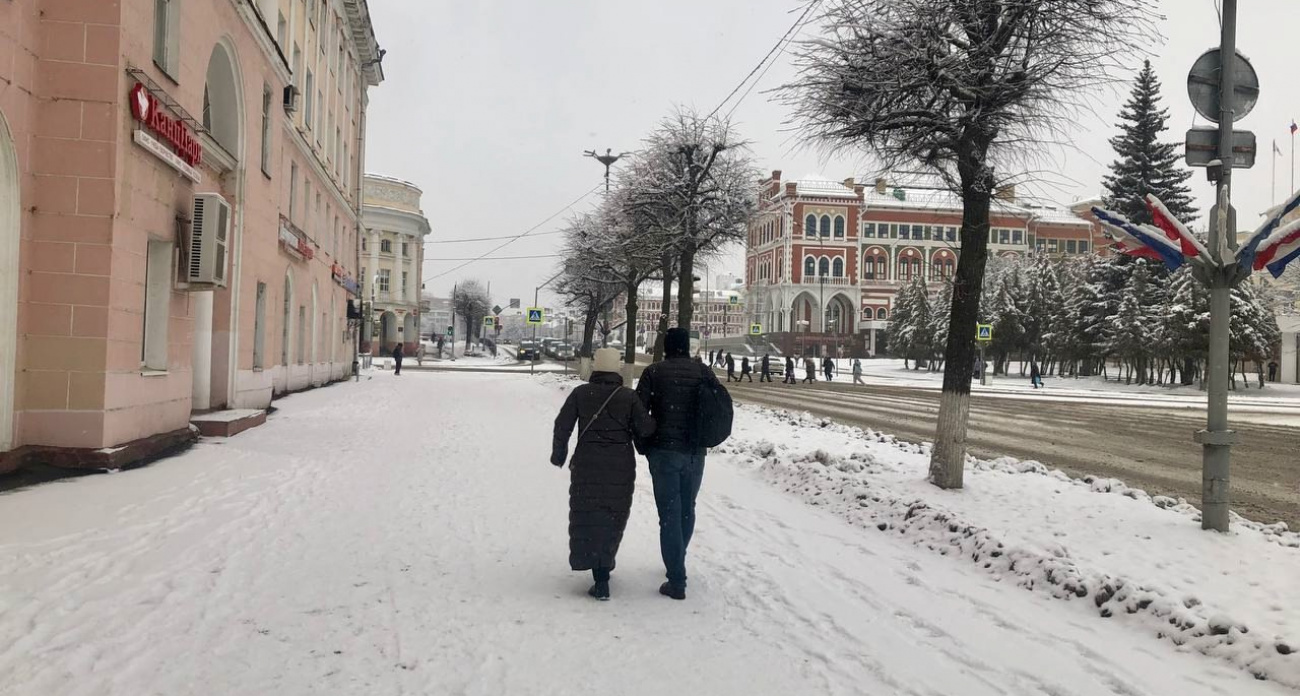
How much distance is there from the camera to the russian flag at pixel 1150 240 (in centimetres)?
708

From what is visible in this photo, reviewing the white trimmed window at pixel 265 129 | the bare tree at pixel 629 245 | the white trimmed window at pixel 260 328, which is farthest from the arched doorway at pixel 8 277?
the bare tree at pixel 629 245

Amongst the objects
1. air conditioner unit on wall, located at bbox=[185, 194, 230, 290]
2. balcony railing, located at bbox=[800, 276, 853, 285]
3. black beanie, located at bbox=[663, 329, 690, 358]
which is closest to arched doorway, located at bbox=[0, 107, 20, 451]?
air conditioner unit on wall, located at bbox=[185, 194, 230, 290]

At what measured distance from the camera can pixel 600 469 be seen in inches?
209

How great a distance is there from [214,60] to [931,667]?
15.0m

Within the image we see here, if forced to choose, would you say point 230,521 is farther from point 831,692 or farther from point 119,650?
point 831,692

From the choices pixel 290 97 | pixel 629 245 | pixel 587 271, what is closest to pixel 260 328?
pixel 290 97

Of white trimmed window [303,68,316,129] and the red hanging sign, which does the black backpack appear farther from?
white trimmed window [303,68,316,129]

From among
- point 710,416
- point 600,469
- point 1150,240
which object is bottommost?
point 600,469

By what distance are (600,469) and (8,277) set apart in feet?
23.1

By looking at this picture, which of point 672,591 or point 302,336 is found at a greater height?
point 302,336

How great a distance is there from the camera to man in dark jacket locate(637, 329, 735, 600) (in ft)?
17.8

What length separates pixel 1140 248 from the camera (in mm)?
7461

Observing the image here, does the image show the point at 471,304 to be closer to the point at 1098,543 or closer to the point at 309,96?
the point at 309,96

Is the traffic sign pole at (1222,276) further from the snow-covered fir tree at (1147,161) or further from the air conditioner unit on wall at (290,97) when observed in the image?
the snow-covered fir tree at (1147,161)
